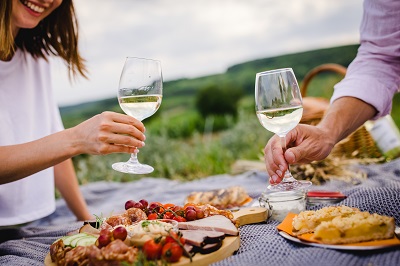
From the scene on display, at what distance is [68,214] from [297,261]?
3.07 m

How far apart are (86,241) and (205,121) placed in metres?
7.86

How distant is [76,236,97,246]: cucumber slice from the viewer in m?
1.77

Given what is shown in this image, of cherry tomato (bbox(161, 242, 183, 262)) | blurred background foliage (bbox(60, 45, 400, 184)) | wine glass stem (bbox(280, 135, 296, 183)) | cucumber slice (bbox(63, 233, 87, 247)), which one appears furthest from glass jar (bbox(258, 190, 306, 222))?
blurred background foliage (bbox(60, 45, 400, 184))

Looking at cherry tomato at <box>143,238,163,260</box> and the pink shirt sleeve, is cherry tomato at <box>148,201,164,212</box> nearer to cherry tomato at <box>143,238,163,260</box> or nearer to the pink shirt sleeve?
cherry tomato at <box>143,238,163,260</box>

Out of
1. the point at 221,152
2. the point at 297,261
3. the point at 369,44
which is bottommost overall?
the point at 221,152

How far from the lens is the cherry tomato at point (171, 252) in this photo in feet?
5.19

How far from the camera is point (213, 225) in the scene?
191cm

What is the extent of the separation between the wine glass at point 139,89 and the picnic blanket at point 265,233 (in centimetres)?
25

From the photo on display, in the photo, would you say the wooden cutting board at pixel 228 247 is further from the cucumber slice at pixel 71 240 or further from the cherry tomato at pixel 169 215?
the cherry tomato at pixel 169 215

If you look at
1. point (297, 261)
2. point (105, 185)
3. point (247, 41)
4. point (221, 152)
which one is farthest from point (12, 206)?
point (247, 41)

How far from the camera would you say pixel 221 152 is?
22.9 ft

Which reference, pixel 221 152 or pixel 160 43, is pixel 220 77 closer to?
pixel 160 43

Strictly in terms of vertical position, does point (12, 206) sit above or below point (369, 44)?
below

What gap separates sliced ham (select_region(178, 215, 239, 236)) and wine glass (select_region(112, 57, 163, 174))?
0.31 m
